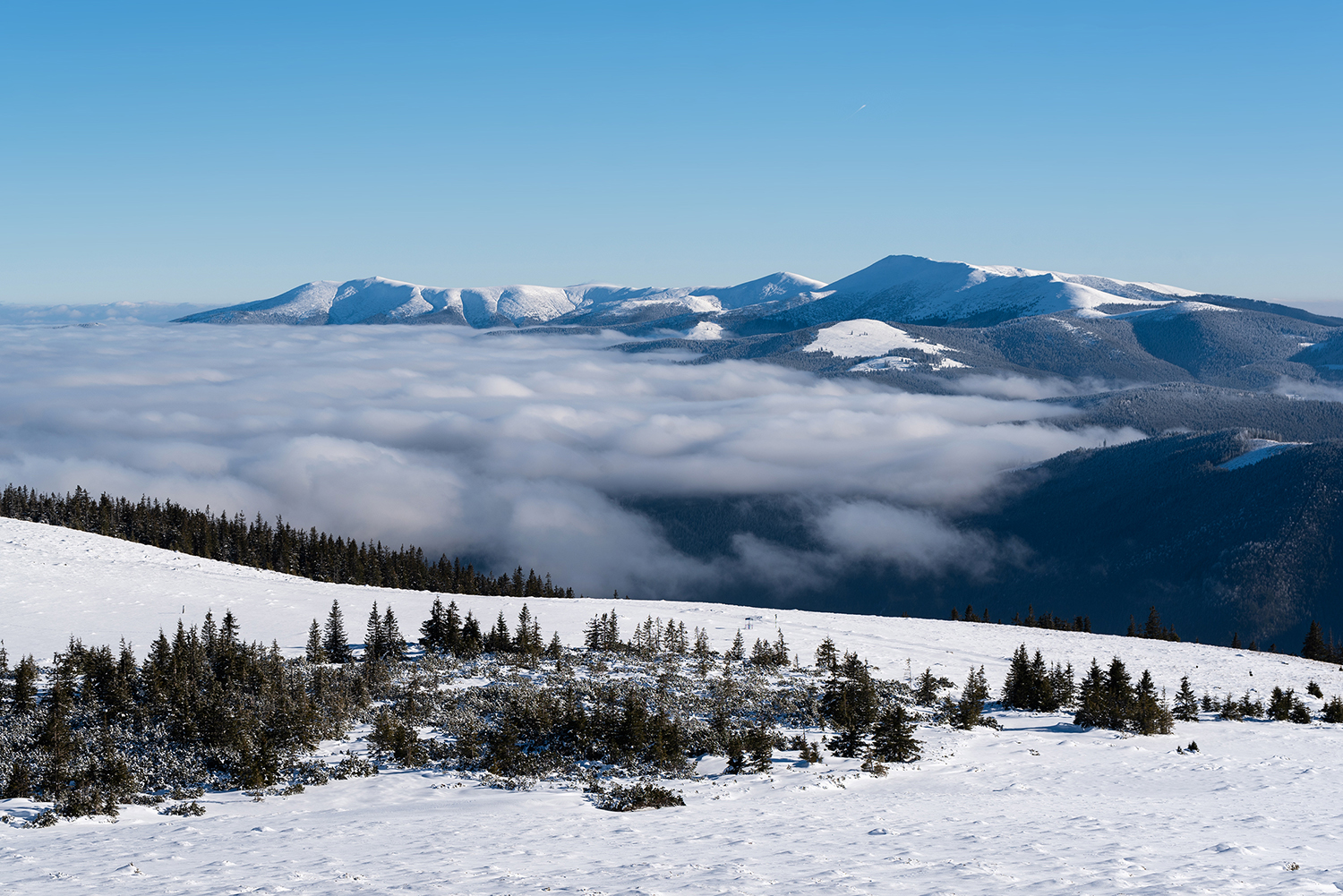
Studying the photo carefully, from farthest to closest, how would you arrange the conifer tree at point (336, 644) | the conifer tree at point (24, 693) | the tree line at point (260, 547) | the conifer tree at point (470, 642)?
the tree line at point (260, 547), the conifer tree at point (470, 642), the conifer tree at point (336, 644), the conifer tree at point (24, 693)

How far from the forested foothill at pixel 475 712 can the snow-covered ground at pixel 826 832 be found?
1219 mm

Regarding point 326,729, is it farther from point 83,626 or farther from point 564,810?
point 83,626

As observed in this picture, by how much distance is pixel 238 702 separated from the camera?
36.6m

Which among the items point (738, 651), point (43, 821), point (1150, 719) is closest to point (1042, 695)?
point (1150, 719)

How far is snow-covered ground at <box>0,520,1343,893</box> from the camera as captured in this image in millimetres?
20781

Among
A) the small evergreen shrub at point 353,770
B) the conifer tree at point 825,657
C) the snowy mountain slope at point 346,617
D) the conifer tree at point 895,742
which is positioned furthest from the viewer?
the snowy mountain slope at point 346,617

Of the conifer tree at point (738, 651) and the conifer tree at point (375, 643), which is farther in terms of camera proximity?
the conifer tree at point (738, 651)

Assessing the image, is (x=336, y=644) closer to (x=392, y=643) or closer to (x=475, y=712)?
(x=392, y=643)

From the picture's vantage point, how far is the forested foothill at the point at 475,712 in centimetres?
3170

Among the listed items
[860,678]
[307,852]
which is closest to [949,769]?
[860,678]

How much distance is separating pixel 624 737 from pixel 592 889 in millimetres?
14279

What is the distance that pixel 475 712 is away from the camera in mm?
39000

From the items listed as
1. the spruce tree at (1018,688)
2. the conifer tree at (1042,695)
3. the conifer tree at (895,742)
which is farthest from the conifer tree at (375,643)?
the conifer tree at (1042,695)

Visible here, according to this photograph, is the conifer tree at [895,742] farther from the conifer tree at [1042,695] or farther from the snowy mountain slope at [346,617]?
the snowy mountain slope at [346,617]
